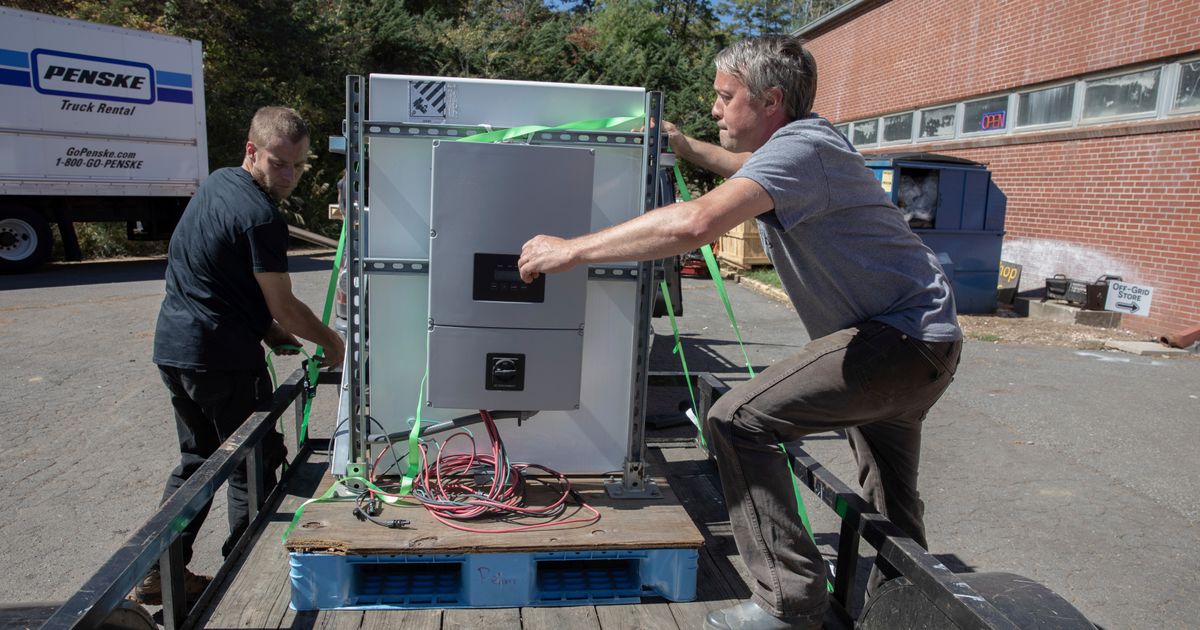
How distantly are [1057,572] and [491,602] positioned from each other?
3.05 meters

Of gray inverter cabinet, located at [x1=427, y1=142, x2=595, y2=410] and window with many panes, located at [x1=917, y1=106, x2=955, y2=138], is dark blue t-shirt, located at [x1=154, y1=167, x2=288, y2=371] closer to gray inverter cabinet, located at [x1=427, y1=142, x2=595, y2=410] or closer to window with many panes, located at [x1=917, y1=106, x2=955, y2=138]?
gray inverter cabinet, located at [x1=427, y1=142, x2=595, y2=410]

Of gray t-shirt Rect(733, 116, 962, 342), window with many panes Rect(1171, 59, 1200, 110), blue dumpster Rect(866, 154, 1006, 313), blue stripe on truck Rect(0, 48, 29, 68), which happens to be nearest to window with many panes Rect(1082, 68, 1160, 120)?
window with many panes Rect(1171, 59, 1200, 110)

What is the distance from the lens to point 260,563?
265 cm

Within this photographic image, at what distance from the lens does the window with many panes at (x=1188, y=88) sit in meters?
9.66

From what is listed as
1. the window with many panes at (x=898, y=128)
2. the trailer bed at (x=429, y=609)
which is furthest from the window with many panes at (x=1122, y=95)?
the trailer bed at (x=429, y=609)

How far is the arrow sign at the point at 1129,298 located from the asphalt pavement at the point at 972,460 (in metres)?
1.62

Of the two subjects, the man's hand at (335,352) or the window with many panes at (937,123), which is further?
the window with many panes at (937,123)

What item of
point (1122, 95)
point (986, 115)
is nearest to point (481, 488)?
point (1122, 95)

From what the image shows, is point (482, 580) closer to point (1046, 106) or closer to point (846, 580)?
point (846, 580)

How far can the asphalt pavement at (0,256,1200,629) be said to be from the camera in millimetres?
3779

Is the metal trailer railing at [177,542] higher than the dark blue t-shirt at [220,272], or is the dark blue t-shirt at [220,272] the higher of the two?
the dark blue t-shirt at [220,272]

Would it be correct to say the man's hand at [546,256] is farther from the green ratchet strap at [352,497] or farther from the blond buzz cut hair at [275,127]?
the blond buzz cut hair at [275,127]

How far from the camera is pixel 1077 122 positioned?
11602mm

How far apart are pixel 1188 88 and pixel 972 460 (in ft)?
25.3
